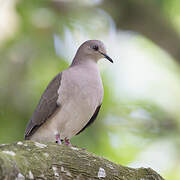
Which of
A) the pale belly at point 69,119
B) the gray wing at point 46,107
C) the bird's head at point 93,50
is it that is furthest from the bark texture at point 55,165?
the bird's head at point 93,50

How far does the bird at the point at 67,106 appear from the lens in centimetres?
525

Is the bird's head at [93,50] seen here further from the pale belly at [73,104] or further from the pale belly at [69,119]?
the pale belly at [69,119]

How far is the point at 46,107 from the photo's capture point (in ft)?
17.8

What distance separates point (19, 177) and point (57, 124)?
214cm

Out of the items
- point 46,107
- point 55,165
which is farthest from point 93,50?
point 55,165

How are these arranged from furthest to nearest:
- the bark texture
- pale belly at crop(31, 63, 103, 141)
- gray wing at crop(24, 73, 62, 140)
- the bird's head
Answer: the bird's head < gray wing at crop(24, 73, 62, 140) < pale belly at crop(31, 63, 103, 141) < the bark texture

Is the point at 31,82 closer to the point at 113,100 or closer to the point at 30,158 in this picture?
the point at 113,100

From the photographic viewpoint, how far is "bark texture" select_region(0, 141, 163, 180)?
3.29 meters

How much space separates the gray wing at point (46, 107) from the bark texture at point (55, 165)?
153 cm

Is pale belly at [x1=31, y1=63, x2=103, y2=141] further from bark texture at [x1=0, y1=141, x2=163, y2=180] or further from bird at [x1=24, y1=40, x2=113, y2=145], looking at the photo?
bark texture at [x1=0, y1=141, x2=163, y2=180]

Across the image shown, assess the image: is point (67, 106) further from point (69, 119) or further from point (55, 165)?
point (55, 165)

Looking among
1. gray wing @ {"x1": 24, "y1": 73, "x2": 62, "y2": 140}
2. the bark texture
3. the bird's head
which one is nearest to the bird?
gray wing @ {"x1": 24, "y1": 73, "x2": 62, "y2": 140}

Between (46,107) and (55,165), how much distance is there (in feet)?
6.24

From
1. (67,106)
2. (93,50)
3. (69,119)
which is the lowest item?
(69,119)
